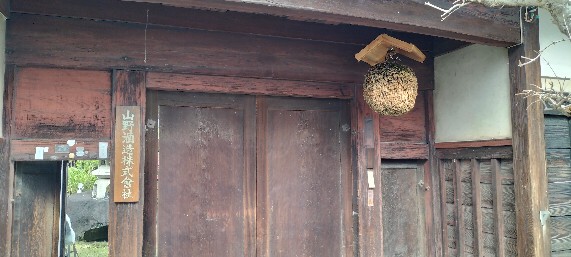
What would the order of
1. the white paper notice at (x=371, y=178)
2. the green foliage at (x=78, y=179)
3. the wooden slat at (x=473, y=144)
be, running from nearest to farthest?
the wooden slat at (x=473, y=144) → the white paper notice at (x=371, y=178) → the green foliage at (x=78, y=179)

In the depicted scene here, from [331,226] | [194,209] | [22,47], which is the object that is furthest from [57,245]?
[331,226]

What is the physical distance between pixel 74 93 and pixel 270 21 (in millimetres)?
1491

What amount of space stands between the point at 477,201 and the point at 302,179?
1.41m

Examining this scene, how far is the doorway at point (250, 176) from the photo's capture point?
328 centimetres

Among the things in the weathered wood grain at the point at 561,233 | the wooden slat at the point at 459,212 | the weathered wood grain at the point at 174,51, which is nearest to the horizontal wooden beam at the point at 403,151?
the wooden slat at the point at 459,212

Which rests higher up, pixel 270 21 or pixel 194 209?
pixel 270 21

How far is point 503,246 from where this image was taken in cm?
341

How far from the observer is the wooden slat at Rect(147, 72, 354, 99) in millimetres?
3184

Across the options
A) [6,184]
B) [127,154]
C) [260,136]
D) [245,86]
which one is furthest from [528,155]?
[6,184]

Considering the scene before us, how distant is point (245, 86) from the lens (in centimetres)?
340

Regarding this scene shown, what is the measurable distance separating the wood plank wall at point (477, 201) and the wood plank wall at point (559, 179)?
10.7 inches

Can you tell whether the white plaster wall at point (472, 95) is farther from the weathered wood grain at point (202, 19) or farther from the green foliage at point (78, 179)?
the green foliage at point (78, 179)

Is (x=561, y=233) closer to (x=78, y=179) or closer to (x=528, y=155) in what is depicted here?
(x=528, y=155)

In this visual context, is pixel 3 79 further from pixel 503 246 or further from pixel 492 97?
pixel 503 246
